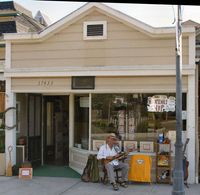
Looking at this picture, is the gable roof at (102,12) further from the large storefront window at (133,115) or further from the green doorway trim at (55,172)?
the green doorway trim at (55,172)

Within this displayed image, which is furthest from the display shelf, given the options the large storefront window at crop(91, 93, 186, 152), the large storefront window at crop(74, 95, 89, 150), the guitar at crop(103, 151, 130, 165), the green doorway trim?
the green doorway trim

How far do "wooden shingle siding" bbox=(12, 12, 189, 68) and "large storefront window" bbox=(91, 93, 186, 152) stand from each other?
0.95m

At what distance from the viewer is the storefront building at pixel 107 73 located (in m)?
9.17

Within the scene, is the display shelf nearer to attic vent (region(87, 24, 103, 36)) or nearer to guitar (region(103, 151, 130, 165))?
guitar (region(103, 151, 130, 165))

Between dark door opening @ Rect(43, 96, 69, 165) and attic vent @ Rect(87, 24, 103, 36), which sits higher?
attic vent @ Rect(87, 24, 103, 36)

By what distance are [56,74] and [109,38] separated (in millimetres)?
1679

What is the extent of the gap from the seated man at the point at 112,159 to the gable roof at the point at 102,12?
9.25ft

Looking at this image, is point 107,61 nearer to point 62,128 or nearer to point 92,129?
point 92,129

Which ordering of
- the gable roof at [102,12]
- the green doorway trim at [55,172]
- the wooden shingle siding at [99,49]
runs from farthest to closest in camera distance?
1. the green doorway trim at [55,172]
2. the wooden shingle siding at [99,49]
3. the gable roof at [102,12]

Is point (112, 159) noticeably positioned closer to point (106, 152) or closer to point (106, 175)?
point (106, 152)

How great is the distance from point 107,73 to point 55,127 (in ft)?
11.7

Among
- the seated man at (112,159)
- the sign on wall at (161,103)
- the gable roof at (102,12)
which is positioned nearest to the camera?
the seated man at (112,159)

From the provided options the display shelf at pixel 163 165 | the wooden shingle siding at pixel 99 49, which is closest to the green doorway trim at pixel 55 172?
the display shelf at pixel 163 165

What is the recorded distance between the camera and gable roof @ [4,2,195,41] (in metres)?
9.16
